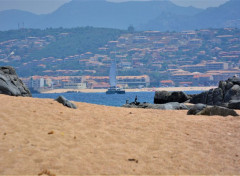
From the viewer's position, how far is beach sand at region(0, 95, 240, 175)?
1080cm

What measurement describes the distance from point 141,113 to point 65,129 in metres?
4.69

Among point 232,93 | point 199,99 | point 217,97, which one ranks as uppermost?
point 232,93

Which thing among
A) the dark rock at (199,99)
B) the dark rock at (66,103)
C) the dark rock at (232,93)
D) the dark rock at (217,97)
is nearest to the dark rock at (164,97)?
the dark rock at (199,99)

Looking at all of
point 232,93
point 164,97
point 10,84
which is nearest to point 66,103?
point 10,84

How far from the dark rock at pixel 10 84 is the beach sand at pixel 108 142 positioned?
255 cm

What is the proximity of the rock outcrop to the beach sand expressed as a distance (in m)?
16.2

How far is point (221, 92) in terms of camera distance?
3462 centimetres

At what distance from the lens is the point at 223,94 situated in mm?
34469

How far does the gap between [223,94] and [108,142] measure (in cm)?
2307

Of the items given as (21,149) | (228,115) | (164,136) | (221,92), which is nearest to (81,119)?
(164,136)

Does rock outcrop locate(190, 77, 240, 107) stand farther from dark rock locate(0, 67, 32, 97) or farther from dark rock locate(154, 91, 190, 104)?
dark rock locate(0, 67, 32, 97)

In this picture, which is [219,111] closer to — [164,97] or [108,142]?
[108,142]

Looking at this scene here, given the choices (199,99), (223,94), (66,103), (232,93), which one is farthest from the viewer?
(199,99)

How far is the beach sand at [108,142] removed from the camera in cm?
1080
